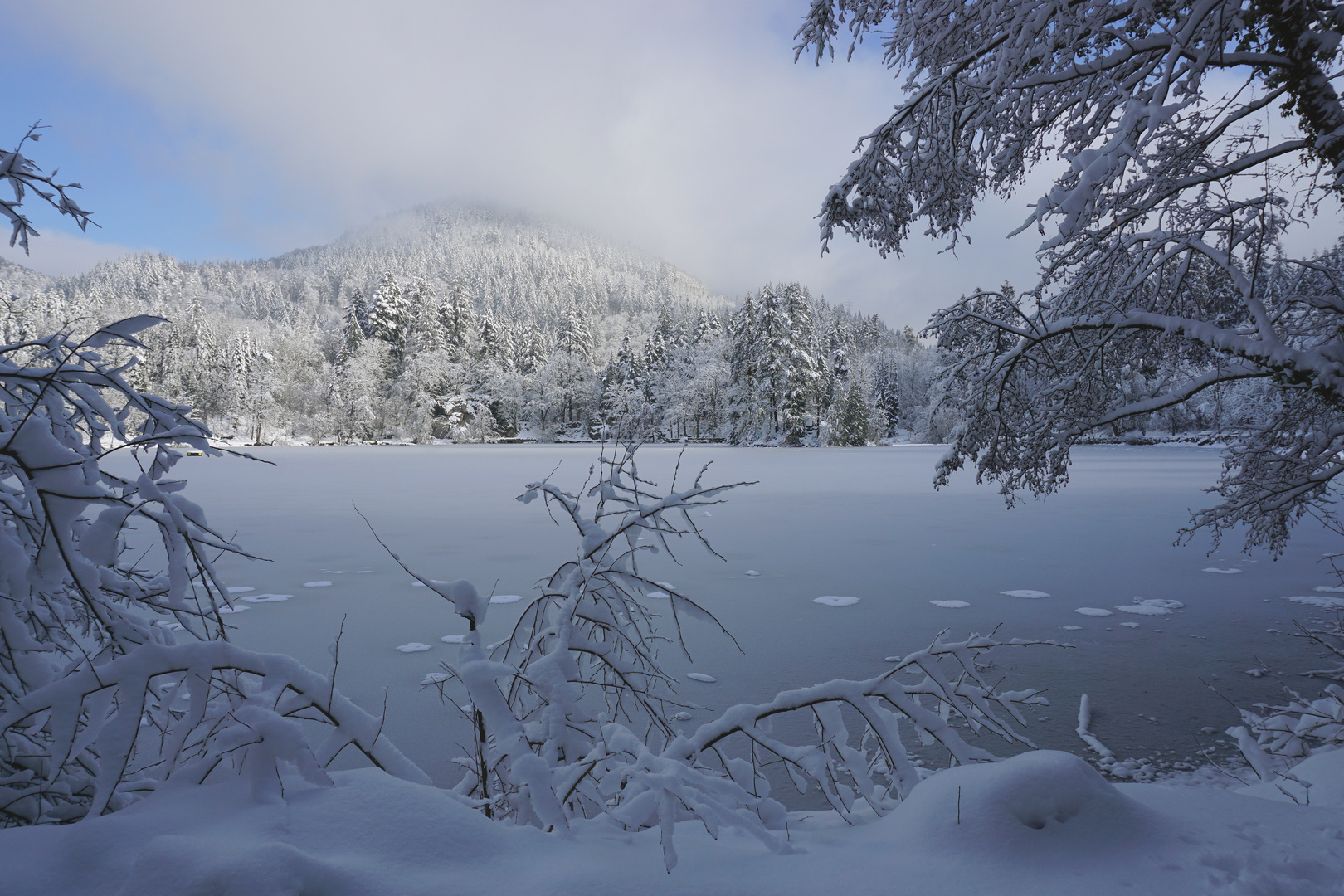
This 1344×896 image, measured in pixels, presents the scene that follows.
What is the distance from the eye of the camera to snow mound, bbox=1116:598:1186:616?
18.5 feet

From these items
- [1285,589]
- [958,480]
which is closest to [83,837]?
[1285,589]

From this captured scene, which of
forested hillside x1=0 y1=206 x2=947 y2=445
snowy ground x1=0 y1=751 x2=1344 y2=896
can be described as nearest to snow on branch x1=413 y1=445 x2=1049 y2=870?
snowy ground x1=0 y1=751 x2=1344 y2=896

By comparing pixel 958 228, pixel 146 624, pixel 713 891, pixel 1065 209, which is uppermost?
pixel 958 228

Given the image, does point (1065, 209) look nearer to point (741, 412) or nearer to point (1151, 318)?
point (1151, 318)

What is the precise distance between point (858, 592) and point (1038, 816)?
5.03 m

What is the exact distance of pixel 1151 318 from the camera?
3.34m

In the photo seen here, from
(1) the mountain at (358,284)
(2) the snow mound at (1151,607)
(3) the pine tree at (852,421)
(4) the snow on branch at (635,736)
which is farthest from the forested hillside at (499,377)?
(1) the mountain at (358,284)

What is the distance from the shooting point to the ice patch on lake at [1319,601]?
5621mm

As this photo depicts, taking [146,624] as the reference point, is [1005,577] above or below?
below

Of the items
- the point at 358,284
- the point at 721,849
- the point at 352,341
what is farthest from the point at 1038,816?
the point at 358,284

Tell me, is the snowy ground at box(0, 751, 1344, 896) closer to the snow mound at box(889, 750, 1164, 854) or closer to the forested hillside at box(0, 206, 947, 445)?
the snow mound at box(889, 750, 1164, 854)

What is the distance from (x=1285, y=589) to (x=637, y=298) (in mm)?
158108

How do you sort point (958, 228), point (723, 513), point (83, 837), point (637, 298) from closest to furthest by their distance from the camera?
1. point (83, 837)
2. point (958, 228)
3. point (723, 513)
4. point (637, 298)

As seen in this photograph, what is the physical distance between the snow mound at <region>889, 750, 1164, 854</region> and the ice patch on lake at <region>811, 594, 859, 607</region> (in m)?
4.44
